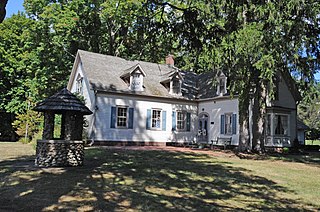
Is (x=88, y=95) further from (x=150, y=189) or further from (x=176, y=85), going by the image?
(x=150, y=189)

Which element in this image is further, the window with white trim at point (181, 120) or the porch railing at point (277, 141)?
the window with white trim at point (181, 120)

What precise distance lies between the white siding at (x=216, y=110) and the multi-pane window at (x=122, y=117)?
7.17 meters

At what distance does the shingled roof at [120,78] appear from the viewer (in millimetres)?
22141

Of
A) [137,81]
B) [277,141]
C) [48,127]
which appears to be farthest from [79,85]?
[277,141]

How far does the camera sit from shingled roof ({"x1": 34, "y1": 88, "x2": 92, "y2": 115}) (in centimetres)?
1082

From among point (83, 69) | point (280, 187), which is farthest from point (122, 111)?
point (280, 187)

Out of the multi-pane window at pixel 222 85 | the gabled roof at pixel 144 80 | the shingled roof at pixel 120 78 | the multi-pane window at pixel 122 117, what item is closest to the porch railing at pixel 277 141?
the gabled roof at pixel 144 80

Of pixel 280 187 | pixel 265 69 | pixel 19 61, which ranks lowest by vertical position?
pixel 280 187

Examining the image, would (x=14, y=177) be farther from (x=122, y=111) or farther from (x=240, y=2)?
(x=122, y=111)

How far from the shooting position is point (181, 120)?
83.6 ft

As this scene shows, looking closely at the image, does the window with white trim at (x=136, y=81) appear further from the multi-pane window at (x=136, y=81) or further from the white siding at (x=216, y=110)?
the white siding at (x=216, y=110)

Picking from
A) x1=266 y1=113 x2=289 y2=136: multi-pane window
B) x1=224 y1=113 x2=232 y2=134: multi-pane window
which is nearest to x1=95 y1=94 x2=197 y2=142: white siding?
x1=224 y1=113 x2=232 y2=134: multi-pane window

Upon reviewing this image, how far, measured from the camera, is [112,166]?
10836 millimetres

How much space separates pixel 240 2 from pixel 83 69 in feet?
60.5
